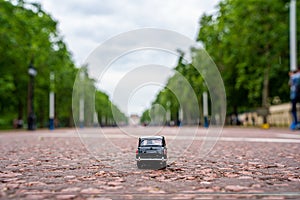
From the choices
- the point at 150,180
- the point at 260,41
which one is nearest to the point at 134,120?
the point at 150,180

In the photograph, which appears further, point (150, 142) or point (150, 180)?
point (150, 142)

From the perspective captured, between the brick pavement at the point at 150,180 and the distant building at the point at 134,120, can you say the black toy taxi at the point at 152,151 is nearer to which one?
the brick pavement at the point at 150,180

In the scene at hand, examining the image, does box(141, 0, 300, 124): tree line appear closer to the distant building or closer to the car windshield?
the distant building

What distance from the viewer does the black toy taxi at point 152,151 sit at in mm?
4234

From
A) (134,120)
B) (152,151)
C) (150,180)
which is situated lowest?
(150,180)

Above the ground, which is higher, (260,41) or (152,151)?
(260,41)

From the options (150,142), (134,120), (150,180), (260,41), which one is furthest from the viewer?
(260,41)

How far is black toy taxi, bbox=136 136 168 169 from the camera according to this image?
167 inches

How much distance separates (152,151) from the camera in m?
4.23

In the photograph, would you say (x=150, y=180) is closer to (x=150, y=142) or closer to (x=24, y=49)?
(x=150, y=142)

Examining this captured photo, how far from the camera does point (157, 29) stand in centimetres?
554

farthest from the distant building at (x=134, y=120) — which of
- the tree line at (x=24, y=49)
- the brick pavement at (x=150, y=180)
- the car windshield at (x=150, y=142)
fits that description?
the tree line at (x=24, y=49)

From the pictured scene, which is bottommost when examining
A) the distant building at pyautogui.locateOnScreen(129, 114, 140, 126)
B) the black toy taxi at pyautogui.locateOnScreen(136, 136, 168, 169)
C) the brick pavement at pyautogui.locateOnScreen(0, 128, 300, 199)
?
the brick pavement at pyautogui.locateOnScreen(0, 128, 300, 199)

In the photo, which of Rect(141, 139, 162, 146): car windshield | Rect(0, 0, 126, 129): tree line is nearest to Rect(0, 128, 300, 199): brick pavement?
Rect(141, 139, 162, 146): car windshield
